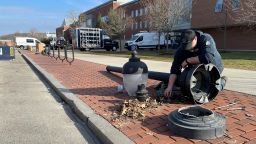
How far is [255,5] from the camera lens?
2350cm

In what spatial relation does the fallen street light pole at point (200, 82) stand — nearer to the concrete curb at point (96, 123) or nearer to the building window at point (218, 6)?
the concrete curb at point (96, 123)

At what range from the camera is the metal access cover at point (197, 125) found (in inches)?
141

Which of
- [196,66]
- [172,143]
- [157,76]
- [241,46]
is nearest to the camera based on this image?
[172,143]

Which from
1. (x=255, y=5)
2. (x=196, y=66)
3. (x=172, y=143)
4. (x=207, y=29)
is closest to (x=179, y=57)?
(x=196, y=66)

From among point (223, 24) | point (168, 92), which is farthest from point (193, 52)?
point (223, 24)

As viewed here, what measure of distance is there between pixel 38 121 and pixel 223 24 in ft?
108

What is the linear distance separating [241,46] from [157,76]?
30.8 m

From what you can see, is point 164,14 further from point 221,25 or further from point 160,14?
point 221,25

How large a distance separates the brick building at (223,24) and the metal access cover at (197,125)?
27188mm

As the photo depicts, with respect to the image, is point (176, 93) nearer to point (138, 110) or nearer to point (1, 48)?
point (138, 110)

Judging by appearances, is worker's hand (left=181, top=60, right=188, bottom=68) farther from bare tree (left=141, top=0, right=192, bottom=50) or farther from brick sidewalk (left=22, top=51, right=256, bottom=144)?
bare tree (left=141, top=0, right=192, bottom=50)

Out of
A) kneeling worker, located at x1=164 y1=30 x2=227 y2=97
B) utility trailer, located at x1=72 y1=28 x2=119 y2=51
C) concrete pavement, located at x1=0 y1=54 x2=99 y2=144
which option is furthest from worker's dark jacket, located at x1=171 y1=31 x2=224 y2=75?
utility trailer, located at x1=72 y1=28 x2=119 y2=51

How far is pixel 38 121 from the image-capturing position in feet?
16.3

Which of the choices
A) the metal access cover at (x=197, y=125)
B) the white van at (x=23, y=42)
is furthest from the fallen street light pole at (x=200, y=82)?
the white van at (x=23, y=42)
